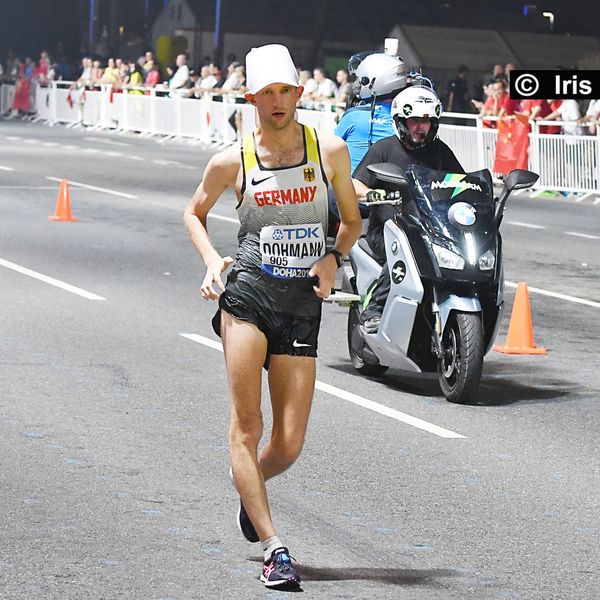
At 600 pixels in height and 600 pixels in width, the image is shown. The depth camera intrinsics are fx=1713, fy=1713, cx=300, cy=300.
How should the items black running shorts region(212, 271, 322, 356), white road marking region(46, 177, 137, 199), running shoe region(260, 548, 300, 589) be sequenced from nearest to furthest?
running shoe region(260, 548, 300, 589) → black running shorts region(212, 271, 322, 356) → white road marking region(46, 177, 137, 199)

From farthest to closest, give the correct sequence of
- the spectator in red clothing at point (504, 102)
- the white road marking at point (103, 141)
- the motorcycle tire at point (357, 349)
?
the white road marking at point (103, 141)
the spectator in red clothing at point (504, 102)
the motorcycle tire at point (357, 349)

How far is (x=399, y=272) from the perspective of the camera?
10266 millimetres

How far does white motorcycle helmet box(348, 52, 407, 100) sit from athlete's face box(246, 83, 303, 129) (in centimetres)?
491

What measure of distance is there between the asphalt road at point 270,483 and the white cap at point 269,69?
1781 mm

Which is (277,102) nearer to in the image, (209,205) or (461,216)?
(209,205)

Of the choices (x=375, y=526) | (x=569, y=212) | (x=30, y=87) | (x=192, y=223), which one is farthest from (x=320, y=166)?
(x=30, y=87)

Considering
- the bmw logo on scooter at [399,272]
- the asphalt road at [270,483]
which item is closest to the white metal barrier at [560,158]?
the asphalt road at [270,483]

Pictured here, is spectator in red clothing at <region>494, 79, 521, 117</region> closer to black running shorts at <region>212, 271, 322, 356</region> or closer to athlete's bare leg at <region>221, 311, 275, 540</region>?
black running shorts at <region>212, 271, 322, 356</region>

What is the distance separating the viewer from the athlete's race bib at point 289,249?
252 inches

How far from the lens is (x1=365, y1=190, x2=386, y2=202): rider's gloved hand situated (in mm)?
9875

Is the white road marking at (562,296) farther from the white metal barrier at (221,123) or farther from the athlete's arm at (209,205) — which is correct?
the white metal barrier at (221,123)

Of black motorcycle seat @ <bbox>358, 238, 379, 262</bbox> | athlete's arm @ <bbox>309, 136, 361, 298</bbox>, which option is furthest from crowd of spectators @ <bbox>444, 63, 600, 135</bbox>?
athlete's arm @ <bbox>309, 136, 361, 298</bbox>

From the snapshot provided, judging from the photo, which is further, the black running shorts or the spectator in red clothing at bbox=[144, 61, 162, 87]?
the spectator in red clothing at bbox=[144, 61, 162, 87]

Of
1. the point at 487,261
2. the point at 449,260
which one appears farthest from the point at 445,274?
the point at 487,261
